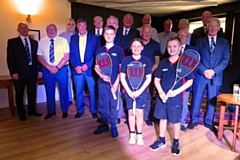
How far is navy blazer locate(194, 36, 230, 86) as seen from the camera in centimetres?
269

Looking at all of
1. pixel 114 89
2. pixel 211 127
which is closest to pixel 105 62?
pixel 114 89

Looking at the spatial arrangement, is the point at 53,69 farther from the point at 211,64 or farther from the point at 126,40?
the point at 211,64

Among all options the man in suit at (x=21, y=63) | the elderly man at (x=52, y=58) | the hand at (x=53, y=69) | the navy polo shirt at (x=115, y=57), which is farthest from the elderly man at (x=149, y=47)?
the man in suit at (x=21, y=63)

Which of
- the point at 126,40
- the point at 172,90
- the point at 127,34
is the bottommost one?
the point at 172,90

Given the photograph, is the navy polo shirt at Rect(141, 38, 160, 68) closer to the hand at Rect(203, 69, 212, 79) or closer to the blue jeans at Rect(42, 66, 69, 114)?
the hand at Rect(203, 69, 212, 79)

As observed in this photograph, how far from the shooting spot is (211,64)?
2734 millimetres

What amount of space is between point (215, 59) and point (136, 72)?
47.9 inches

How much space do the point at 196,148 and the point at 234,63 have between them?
3.45 metres

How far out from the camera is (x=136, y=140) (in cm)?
245

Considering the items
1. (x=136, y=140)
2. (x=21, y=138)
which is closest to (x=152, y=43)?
(x=136, y=140)

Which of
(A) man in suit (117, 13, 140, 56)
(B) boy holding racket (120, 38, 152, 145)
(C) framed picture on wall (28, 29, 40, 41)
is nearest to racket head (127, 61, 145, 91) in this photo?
(B) boy holding racket (120, 38, 152, 145)

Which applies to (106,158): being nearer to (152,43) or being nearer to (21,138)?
(21,138)

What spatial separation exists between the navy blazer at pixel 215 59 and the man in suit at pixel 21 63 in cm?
261

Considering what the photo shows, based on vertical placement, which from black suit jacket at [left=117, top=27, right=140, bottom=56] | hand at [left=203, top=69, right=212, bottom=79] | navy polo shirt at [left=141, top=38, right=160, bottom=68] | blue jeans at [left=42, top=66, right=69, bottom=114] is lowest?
blue jeans at [left=42, top=66, right=69, bottom=114]
